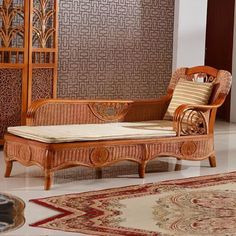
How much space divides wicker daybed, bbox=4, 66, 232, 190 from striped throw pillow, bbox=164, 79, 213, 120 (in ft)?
0.17

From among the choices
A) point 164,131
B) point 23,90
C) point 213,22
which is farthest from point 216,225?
point 213,22

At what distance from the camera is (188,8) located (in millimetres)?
7980

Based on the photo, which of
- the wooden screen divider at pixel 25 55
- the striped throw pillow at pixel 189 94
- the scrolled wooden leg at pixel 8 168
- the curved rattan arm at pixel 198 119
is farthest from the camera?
the wooden screen divider at pixel 25 55

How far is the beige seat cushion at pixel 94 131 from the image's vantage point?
5.03 m

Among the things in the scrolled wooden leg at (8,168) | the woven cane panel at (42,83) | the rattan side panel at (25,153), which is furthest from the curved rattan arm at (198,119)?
the woven cane panel at (42,83)

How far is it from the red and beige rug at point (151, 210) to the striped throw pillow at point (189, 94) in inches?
38.0

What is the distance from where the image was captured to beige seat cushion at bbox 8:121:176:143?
5.03 meters

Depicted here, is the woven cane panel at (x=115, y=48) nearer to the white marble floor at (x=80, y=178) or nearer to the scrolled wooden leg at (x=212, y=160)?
the white marble floor at (x=80, y=178)

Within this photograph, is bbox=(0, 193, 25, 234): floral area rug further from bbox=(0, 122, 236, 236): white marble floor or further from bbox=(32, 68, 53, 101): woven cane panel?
bbox=(32, 68, 53, 101): woven cane panel

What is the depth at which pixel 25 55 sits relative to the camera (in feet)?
21.9

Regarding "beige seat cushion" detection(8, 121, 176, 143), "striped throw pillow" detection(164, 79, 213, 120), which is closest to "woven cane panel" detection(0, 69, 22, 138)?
"beige seat cushion" detection(8, 121, 176, 143)

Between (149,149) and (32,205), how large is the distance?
4.62 feet

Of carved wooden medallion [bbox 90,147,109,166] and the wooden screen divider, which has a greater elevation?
the wooden screen divider

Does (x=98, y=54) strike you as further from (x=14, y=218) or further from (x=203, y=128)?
(x=14, y=218)
